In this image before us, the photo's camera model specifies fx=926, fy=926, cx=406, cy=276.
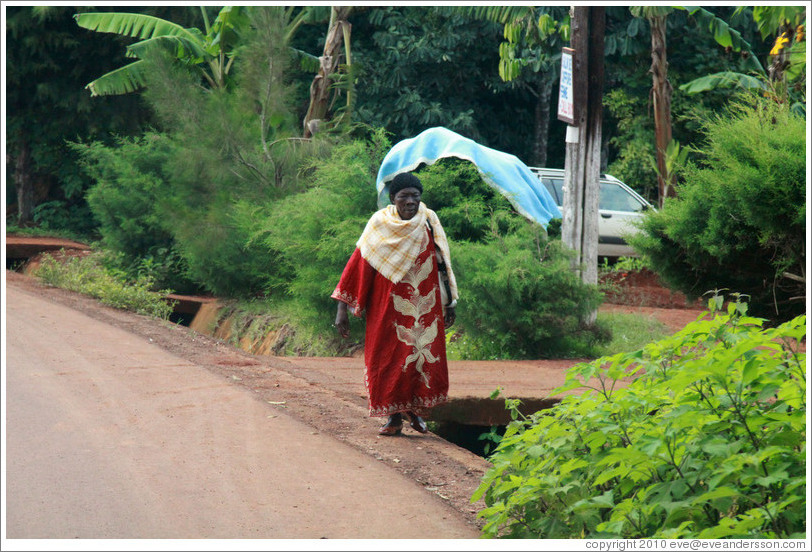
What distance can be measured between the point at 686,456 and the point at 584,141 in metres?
6.73

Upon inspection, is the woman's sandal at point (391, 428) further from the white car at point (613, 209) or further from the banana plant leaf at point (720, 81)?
the white car at point (613, 209)

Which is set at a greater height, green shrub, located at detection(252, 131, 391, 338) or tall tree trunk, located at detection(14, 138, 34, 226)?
tall tree trunk, located at detection(14, 138, 34, 226)

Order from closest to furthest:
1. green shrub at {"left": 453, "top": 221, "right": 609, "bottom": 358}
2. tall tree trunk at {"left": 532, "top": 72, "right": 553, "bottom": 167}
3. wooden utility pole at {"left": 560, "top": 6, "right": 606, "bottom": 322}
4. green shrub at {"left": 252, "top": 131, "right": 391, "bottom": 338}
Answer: green shrub at {"left": 453, "top": 221, "right": 609, "bottom": 358} → wooden utility pole at {"left": 560, "top": 6, "right": 606, "bottom": 322} → green shrub at {"left": 252, "top": 131, "right": 391, "bottom": 338} → tall tree trunk at {"left": 532, "top": 72, "right": 553, "bottom": 167}

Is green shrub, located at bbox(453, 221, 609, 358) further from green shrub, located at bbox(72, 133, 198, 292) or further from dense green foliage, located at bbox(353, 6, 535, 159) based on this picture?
dense green foliage, located at bbox(353, 6, 535, 159)

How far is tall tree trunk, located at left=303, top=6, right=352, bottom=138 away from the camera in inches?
542

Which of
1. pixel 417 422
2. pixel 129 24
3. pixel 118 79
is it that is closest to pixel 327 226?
pixel 417 422

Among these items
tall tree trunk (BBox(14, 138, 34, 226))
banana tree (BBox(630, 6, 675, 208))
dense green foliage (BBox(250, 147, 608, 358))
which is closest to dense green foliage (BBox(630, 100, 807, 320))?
dense green foliage (BBox(250, 147, 608, 358))

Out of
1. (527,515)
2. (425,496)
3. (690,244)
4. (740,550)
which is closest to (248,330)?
(690,244)

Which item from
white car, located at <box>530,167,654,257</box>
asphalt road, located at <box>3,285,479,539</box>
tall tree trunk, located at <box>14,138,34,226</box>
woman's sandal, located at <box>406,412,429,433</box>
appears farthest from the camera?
tall tree trunk, located at <box>14,138,34,226</box>

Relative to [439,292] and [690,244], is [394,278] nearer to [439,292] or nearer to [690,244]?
[439,292]

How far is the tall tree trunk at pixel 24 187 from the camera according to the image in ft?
69.7

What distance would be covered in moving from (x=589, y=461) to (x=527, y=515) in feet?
1.31

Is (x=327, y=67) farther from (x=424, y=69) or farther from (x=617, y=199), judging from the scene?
(x=424, y=69)

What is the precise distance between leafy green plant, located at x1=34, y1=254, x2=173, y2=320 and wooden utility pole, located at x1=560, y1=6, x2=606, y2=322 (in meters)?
5.49
